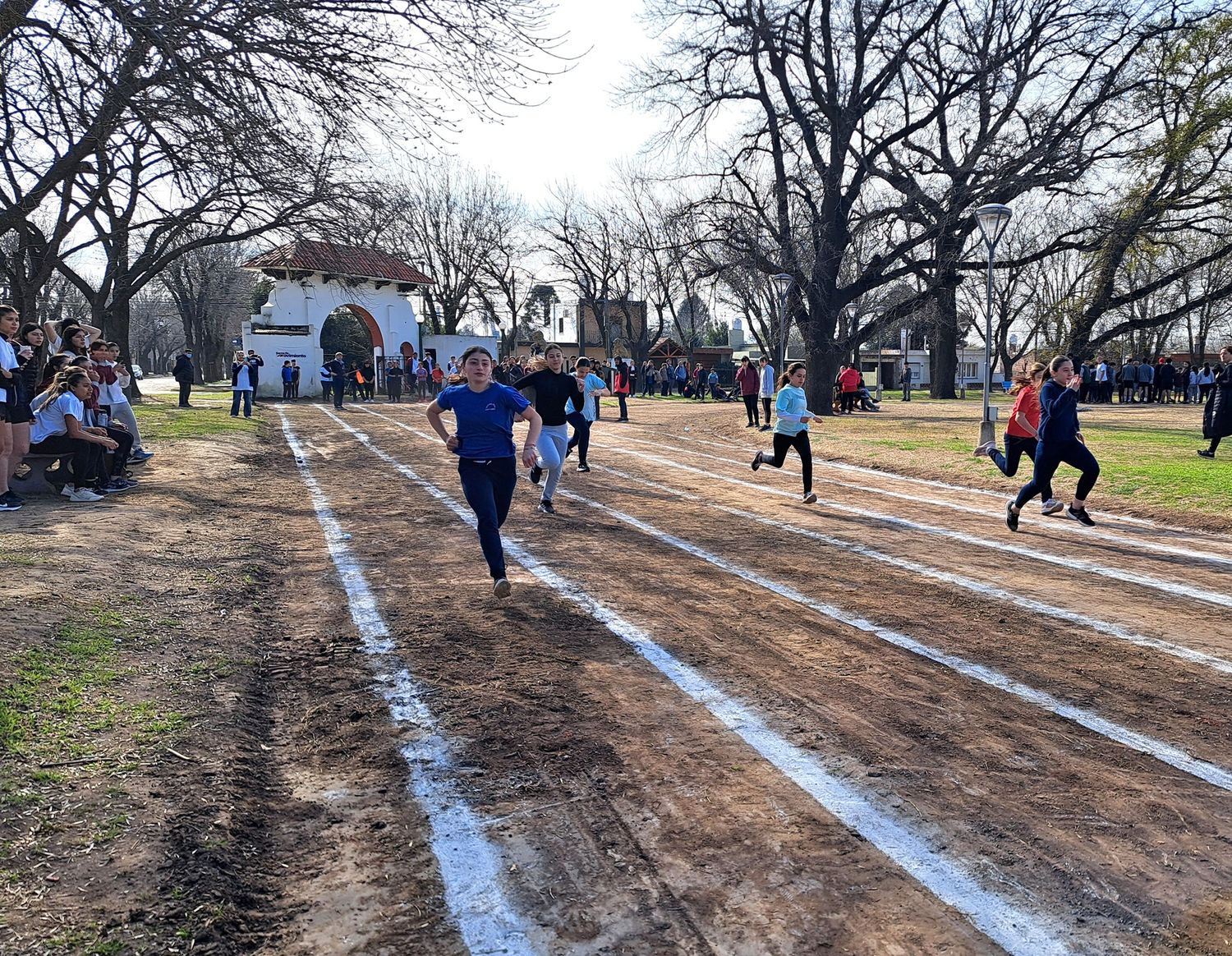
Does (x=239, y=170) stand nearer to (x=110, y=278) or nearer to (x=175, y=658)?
(x=175, y=658)

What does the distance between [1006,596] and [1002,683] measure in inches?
79.4

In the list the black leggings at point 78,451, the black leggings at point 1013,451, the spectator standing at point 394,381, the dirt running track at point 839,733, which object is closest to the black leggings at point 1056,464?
the dirt running track at point 839,733

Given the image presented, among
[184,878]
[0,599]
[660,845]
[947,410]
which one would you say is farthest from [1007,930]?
[947,410]

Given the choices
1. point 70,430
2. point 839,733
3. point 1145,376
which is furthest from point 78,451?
point 1145,376

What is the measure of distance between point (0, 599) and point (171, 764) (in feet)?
9.49

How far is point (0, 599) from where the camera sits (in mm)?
6012

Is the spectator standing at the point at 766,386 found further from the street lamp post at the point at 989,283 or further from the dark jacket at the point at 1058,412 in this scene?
the dark jacket at the point at 1058,412

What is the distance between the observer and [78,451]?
1066 cm

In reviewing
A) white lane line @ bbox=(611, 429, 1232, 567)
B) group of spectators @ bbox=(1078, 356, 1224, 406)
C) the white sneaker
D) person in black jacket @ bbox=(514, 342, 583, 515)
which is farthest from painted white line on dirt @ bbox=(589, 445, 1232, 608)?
group of spectators @ bbox=(1078, 356, 1224, 406)

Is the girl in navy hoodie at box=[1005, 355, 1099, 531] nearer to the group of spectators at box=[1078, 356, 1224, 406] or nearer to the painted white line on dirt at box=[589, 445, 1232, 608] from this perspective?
the painted white line on dirt at box=[589, 445, 1232, 608]

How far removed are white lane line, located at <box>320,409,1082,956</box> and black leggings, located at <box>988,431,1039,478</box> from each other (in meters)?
7.33

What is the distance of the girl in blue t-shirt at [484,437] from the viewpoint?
7.04 meters

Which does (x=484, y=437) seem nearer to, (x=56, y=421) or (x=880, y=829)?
(x=880, y=829)

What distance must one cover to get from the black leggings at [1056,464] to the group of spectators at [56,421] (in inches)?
393
